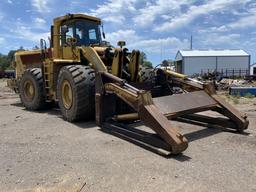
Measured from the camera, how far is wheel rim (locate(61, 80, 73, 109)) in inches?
334

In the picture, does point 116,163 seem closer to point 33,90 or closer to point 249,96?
point 33,90

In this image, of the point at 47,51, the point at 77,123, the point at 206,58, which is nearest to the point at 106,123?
the point at 77,123

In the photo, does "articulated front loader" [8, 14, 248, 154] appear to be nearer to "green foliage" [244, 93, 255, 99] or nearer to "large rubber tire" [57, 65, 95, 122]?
"large rubber tire" [57, 65, 95, 122]

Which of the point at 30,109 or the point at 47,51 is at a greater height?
the point at 47,51

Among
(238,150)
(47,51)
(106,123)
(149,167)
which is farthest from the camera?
(47,51)

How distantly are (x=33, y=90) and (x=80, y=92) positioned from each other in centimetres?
355

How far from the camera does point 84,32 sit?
32.7ft

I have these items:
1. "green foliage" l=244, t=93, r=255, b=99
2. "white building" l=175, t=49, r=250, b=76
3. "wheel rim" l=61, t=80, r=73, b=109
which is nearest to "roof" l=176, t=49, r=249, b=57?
"white building" l=175, t=49, r=250, b=76

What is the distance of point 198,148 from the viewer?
593 centimetres

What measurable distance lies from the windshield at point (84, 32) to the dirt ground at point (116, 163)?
3.26m

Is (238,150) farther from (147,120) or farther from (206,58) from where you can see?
(206,58)

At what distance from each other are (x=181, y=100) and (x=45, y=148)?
2827mm

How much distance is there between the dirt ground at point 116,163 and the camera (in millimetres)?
4312

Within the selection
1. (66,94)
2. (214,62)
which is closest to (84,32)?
(66,94)
